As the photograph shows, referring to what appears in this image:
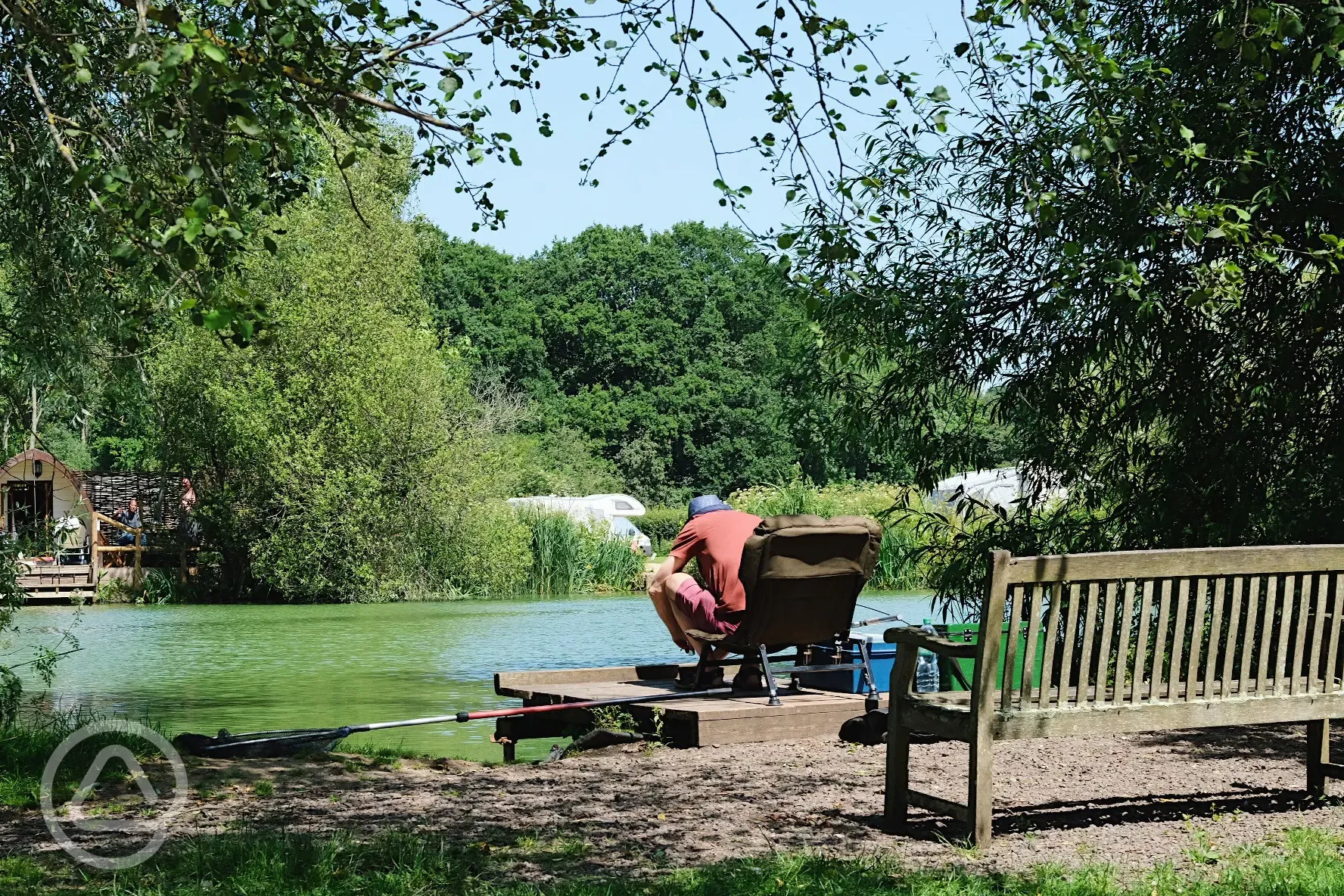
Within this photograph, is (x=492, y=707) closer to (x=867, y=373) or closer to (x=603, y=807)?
(x=867, y=373)

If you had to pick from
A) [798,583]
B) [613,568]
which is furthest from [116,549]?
[798,583]

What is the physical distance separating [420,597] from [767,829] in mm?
27309

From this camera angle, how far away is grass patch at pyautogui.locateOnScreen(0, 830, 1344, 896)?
4355 millimetres

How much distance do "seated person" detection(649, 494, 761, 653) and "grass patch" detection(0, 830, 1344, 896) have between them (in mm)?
4003

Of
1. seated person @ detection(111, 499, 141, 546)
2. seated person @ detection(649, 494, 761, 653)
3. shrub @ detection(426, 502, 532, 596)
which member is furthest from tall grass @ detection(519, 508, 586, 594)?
seated person @ detection(649, 494, 761, 653)

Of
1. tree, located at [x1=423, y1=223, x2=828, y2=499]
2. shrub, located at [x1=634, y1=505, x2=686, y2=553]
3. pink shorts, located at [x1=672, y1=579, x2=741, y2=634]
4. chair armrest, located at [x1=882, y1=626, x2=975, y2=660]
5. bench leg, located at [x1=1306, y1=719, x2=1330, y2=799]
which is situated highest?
tree, located at [x1=423, y1=223, x2=828, y2=499]

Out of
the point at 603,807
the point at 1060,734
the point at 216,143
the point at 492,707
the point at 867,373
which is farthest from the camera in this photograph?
the point at 492,707

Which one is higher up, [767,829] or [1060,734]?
[1060,734]

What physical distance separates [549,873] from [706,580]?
4504 mm

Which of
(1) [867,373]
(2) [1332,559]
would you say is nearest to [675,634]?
(1) [867,373]

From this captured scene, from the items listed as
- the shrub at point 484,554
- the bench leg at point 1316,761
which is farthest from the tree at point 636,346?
the bench leg at point 1316,761

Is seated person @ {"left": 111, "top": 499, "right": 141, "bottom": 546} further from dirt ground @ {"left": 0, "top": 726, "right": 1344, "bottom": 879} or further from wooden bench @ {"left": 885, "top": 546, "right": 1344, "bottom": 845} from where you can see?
wooden bench @ {"left": 885, "top": 546, "right": 1344, "bottom": 845}

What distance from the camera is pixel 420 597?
32156 mm

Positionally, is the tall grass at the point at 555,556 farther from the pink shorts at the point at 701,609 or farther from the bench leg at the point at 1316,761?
the bench leg at the point at 1316,761
